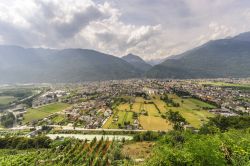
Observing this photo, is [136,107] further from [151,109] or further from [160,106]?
[160,106]

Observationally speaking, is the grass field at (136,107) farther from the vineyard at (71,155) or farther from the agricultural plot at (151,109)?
the vineyard at (71,155)

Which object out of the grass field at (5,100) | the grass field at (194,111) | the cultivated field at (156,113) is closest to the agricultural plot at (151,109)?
the cultivated field at (156,113)

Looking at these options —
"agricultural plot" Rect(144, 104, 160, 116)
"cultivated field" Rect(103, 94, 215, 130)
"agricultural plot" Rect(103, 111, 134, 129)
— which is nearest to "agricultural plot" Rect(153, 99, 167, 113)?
"cultivated field" Rect(103, 94, 215, 130)

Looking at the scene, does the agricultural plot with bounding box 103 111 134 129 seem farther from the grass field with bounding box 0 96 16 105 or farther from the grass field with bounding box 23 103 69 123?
the grass field with bounding box 0 96 16 105

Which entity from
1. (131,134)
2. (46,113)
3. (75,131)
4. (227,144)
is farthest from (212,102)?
(227,144)

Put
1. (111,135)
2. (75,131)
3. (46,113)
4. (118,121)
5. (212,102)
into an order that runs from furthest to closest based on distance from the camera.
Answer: (212,102)
(46,113)
(118,121)
(75,131)
(111,135)

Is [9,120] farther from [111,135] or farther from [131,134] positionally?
[131,134]
